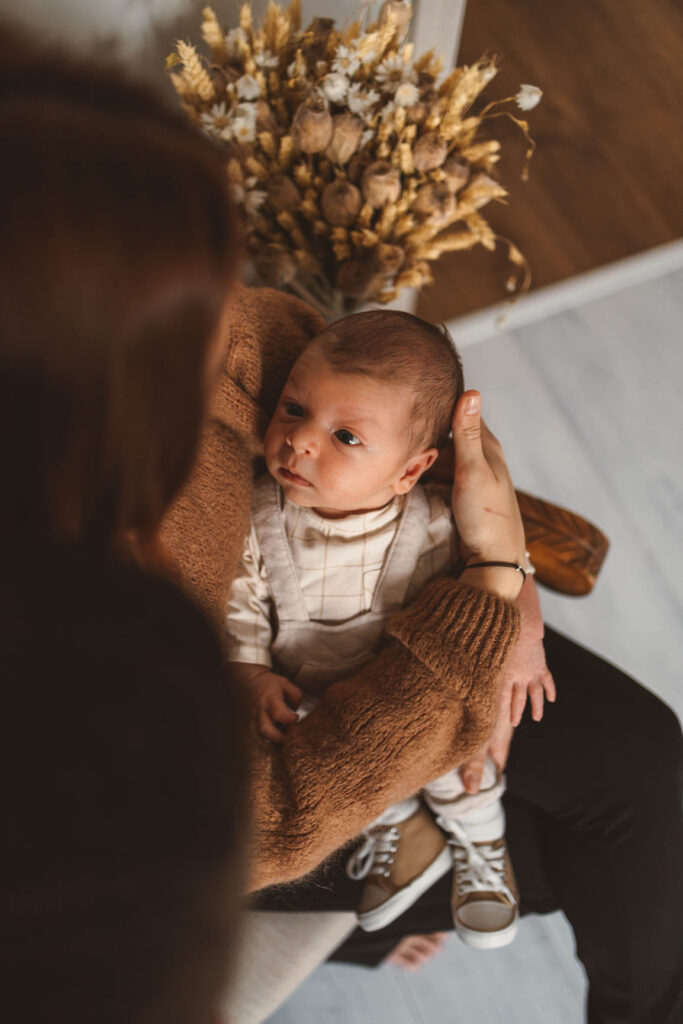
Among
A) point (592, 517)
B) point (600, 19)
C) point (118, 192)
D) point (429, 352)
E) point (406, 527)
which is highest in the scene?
point (600, 19)

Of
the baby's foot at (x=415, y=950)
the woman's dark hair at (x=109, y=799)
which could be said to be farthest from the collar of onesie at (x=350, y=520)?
the baby's foot at (x=415, y=950)

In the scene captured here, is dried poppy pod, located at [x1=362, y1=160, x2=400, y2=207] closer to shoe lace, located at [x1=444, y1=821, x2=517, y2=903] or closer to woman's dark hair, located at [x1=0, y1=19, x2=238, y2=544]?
woman's dark hair, located at [x1=0, y1=19, x2=238, y2=544]

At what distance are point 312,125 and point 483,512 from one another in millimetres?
514

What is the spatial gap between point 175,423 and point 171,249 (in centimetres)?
10

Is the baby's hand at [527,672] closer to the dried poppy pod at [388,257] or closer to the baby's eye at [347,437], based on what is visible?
the baby's eye at [347,437]

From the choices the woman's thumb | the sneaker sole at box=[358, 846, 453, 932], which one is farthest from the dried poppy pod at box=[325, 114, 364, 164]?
the sneaker sole at box=[358, 846, 453, 932]

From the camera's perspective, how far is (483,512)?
86cm

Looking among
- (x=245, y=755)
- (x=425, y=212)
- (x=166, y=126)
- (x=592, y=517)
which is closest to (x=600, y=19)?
(x=592, y=517)

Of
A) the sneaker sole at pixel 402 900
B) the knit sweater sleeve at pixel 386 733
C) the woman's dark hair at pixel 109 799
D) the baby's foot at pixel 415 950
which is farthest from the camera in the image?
the baby's foot at pixel 415 950

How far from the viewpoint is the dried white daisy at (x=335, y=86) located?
90 cm

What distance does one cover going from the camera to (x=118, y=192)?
37cm

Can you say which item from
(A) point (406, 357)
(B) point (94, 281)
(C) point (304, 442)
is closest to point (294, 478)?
(C) point (304, 442)

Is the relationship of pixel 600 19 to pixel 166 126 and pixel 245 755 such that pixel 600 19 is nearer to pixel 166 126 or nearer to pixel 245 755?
pixel 166 126

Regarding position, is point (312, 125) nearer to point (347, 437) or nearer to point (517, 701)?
point (347, 437)
